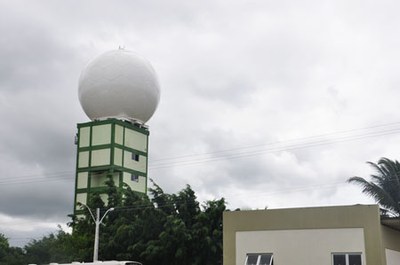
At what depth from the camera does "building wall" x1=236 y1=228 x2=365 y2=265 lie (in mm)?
21469

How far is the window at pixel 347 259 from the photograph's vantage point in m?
21.3

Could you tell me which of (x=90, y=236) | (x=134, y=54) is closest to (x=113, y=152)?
(x=134, y=54)

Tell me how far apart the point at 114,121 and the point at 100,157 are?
355 centimetres

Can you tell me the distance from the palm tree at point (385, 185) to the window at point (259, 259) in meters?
12.7

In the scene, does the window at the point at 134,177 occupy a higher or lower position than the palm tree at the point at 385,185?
higher

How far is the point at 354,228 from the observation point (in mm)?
21422

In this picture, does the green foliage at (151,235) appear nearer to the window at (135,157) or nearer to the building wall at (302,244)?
the building wall at (302,244)

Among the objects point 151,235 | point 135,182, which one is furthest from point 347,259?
point 135,182

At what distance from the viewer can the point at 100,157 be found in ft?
180

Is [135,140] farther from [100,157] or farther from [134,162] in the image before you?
[100,157]

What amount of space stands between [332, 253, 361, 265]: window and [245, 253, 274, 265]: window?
2272 mm

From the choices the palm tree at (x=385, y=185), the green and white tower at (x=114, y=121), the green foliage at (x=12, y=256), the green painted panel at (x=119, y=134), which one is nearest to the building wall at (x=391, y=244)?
the palm tree at (x=385, y=185)

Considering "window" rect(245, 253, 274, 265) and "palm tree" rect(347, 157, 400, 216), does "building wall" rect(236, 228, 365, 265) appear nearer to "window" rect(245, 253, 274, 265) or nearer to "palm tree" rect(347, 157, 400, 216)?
"window" rect(245, 253, 274, 265)

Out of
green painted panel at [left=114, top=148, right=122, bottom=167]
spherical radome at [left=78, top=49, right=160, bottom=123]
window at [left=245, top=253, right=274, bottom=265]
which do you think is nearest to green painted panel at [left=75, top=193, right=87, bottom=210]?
green painted panel at [left=114, top=148, right=122, bottom=167]
